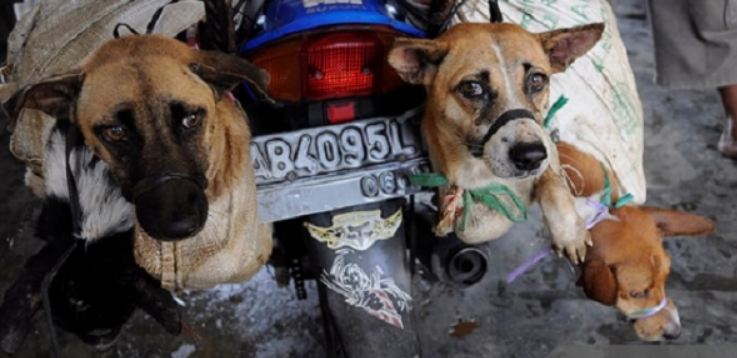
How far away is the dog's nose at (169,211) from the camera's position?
60.7 inches

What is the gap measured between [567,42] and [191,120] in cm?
95

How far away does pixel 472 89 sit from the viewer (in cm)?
183

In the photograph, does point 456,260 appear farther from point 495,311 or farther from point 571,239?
point 495,311

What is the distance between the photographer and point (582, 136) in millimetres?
2371

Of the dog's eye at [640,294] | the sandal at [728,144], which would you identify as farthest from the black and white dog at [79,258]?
the sandal at [728,144]

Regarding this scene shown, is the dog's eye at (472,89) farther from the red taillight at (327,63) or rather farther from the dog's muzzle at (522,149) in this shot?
the red taillight at (327,63)

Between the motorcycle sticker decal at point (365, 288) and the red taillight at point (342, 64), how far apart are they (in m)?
0.40

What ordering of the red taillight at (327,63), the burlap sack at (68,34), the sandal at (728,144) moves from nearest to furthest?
the red taillight at (327,63) → the burlap sack at (68,34) → the sandal at (728,144)

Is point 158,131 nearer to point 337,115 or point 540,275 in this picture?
point 337,115

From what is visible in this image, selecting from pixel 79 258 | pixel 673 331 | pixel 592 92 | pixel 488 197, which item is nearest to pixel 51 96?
pixel 79 258

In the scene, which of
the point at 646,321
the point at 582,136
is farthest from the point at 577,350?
the point at 582,136

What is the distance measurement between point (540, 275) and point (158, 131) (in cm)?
212

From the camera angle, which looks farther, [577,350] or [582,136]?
[582,136]

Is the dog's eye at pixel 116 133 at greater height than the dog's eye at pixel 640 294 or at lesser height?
greater
